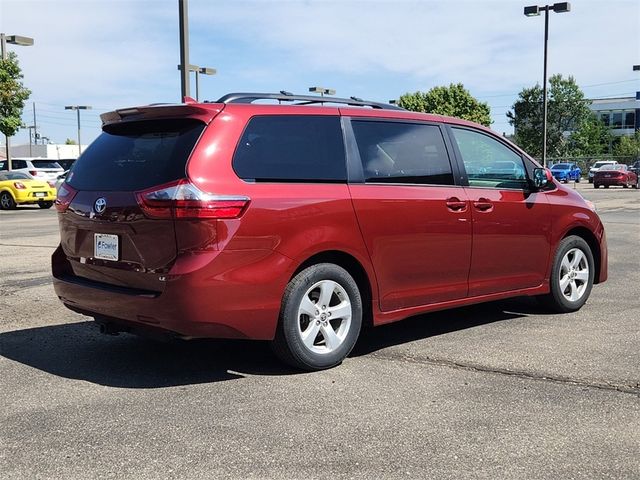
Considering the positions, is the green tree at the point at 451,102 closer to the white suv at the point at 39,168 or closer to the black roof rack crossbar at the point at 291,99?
the white suv at the point at 39,168

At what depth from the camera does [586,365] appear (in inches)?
186

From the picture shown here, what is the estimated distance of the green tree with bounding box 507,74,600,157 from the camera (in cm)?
7631

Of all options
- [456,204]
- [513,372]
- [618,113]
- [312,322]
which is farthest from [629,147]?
[312,322]

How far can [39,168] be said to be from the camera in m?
25.9

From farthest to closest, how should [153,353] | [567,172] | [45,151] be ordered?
1. [45,151]
2. [567,172]
3. [153,353]

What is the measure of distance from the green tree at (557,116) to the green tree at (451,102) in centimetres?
395

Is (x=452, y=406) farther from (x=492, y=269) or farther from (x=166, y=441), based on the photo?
(x=492, y=269)

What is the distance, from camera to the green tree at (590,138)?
79.6 metres

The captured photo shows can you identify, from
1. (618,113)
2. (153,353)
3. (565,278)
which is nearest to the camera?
(153,353)

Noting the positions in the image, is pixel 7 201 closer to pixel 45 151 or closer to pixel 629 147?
pixel 45 151

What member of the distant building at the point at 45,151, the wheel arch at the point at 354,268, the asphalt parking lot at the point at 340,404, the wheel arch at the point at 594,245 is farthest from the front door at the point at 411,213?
the distant building at the point at 45,151

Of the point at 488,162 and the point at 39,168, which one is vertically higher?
the point at 39,168

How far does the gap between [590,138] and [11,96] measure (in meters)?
78.3

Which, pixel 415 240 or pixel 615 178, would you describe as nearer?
pixel 415 240
